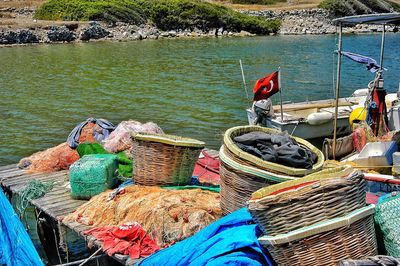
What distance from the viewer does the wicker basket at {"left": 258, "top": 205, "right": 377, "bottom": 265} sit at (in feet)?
15.6

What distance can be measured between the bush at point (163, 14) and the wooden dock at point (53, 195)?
6350 centimetres

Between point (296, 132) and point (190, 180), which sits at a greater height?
point (190, 180)

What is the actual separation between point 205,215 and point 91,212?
72.7 inches

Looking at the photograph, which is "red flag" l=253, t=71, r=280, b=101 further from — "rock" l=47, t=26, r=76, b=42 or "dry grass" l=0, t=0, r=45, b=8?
"dry grass" l=0, t=0, r=45, b=8

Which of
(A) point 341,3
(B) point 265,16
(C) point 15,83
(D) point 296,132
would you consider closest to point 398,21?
(D) point 296,132

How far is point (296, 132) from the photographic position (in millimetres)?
15859

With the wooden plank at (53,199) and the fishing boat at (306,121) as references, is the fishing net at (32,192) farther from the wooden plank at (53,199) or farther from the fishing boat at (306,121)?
the fishing boat at (306,121)

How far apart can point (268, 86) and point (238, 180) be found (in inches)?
280

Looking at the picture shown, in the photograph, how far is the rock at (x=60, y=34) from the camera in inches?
2343

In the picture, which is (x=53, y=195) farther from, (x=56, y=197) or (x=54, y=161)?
(x=54, y=161)

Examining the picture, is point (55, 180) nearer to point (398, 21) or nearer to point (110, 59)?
Result: point (398, 21)

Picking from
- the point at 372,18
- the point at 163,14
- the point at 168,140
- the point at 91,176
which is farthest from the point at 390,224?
the point at 163,14

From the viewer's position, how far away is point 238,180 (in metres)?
6.51

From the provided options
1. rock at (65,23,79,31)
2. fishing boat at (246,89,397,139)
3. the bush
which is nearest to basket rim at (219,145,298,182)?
fishing boat at (246,89,397,139)
